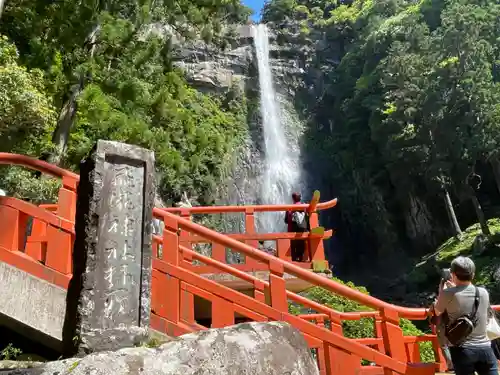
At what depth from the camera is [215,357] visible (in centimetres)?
244

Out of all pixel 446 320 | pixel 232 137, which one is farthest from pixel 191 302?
pixel 232 137

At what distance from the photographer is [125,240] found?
2877 millimetres

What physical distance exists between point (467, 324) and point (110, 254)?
2143mm

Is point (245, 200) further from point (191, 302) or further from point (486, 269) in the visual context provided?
point (191, 302)

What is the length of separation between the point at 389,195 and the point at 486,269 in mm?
7836

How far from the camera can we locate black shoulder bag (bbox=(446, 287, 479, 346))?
2.70 metres

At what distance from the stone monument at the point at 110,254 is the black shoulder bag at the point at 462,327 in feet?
6.01

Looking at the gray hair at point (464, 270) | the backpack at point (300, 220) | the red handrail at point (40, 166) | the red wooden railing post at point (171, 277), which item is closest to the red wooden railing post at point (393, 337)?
the gray hair at point (464, 270)

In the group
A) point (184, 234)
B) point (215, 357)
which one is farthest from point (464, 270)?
point (184, 234)

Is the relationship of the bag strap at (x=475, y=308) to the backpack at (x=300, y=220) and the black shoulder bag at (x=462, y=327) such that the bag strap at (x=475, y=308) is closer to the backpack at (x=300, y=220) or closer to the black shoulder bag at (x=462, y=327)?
the black shoulder bag at (x=462, y=327)

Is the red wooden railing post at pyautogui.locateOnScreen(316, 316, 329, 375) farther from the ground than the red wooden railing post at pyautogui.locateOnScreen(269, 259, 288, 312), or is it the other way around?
the red wooden railing post at pyautogui.locateOnScreen(269, 259, 288, 312)

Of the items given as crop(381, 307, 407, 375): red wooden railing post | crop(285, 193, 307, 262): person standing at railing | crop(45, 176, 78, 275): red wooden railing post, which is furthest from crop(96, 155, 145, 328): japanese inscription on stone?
crop(285, 193, 307, 262): person standing at railing

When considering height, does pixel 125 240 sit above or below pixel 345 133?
below

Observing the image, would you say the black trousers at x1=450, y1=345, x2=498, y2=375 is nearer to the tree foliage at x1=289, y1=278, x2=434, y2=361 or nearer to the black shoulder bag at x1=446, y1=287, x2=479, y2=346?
the black shoulder bag at x1=446, y1=287, x2=479, y2=346
